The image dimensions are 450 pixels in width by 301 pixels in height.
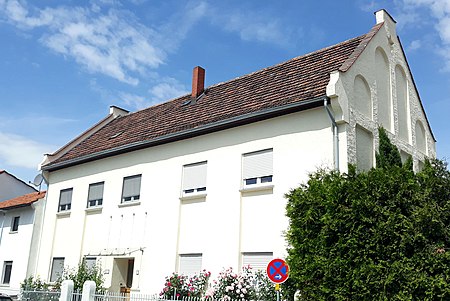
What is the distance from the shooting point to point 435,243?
32.1 ft

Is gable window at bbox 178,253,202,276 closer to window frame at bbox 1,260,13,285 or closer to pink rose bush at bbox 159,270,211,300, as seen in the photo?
pink rose bush at bbox 159,270,211,300

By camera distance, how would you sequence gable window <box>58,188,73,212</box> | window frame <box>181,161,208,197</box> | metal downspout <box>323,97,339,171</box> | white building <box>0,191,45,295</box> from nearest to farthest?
metal downspout <box>323,97,339,171</box>, window frame <box>181,161,208,197</box>, gable window <box>58,188,73,212</box>, white building <box>0,191,45,295</box>

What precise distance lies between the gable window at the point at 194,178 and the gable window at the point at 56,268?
26.0ft

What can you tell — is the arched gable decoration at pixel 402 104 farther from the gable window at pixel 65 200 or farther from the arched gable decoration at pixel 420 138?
the gable window at pixel 65 200

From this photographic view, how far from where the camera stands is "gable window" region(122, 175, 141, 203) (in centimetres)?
1889

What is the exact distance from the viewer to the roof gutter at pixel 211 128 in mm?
14250

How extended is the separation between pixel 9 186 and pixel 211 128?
2570cm

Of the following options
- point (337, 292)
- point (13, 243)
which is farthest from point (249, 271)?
point (13, 243)

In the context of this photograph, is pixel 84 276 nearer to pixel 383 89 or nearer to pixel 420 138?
pixel 383 89

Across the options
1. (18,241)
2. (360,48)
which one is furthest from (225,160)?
(18,241)

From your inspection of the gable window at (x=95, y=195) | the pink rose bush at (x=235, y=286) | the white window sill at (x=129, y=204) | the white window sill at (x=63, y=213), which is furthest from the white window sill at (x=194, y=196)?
the white window sill at (x=63, y=213)

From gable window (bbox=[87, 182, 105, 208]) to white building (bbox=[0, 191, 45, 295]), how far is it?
431cm

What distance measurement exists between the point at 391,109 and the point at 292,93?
443 centimetres

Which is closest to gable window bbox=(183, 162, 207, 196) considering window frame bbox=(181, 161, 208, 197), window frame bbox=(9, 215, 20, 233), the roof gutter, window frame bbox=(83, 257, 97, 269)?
Result: window frame bbox=(181, 161, 208, 197)
